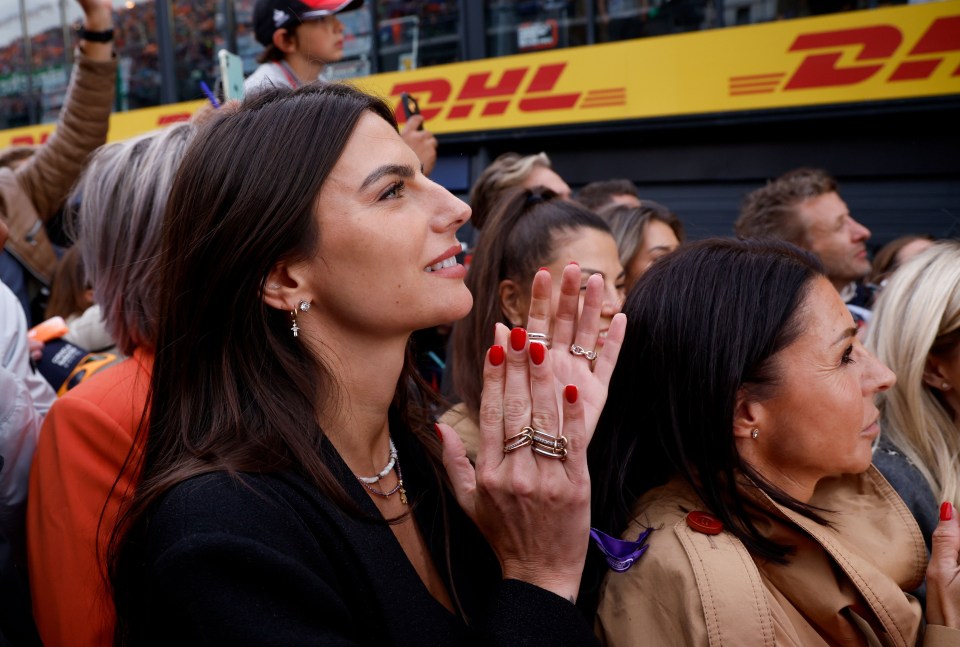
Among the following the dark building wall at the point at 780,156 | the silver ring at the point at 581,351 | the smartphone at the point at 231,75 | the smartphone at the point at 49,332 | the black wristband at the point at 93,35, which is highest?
the black wristband at the point at 93,35

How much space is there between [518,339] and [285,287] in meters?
0.44

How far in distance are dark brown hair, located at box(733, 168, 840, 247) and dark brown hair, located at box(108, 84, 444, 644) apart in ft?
12.0

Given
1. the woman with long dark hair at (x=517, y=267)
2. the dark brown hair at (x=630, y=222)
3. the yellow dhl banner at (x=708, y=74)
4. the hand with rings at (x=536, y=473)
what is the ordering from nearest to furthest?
the hand with rings at (x=536, y=473) < the woman with long dark hair at (x=517, y=267) < the dark brown hair at (x=630, y=222) < the yellow dhl banner at (x=708, y=74)

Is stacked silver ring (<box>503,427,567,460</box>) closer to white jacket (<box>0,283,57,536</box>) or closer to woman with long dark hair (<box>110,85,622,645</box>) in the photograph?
woman with long dark hair (<box>110,85,622,645</box>)

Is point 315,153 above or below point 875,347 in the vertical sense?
above

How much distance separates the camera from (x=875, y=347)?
2617 mm

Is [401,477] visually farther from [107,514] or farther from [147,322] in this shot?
[147,322]

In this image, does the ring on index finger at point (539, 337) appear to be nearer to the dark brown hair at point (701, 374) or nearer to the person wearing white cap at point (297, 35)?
the dark brown hair at point (701, 374)

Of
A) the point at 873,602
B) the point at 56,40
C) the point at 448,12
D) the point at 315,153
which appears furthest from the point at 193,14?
the point at 873,602

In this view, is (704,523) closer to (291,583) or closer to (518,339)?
(518,339)

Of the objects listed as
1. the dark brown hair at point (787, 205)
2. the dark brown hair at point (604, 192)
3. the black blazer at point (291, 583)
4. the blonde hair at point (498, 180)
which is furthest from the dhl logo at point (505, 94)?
the black blazer at point (291, 583)

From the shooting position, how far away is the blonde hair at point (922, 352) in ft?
7.93

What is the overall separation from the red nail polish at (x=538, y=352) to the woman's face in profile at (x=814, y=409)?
62cm

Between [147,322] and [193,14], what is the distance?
742 centimetres
